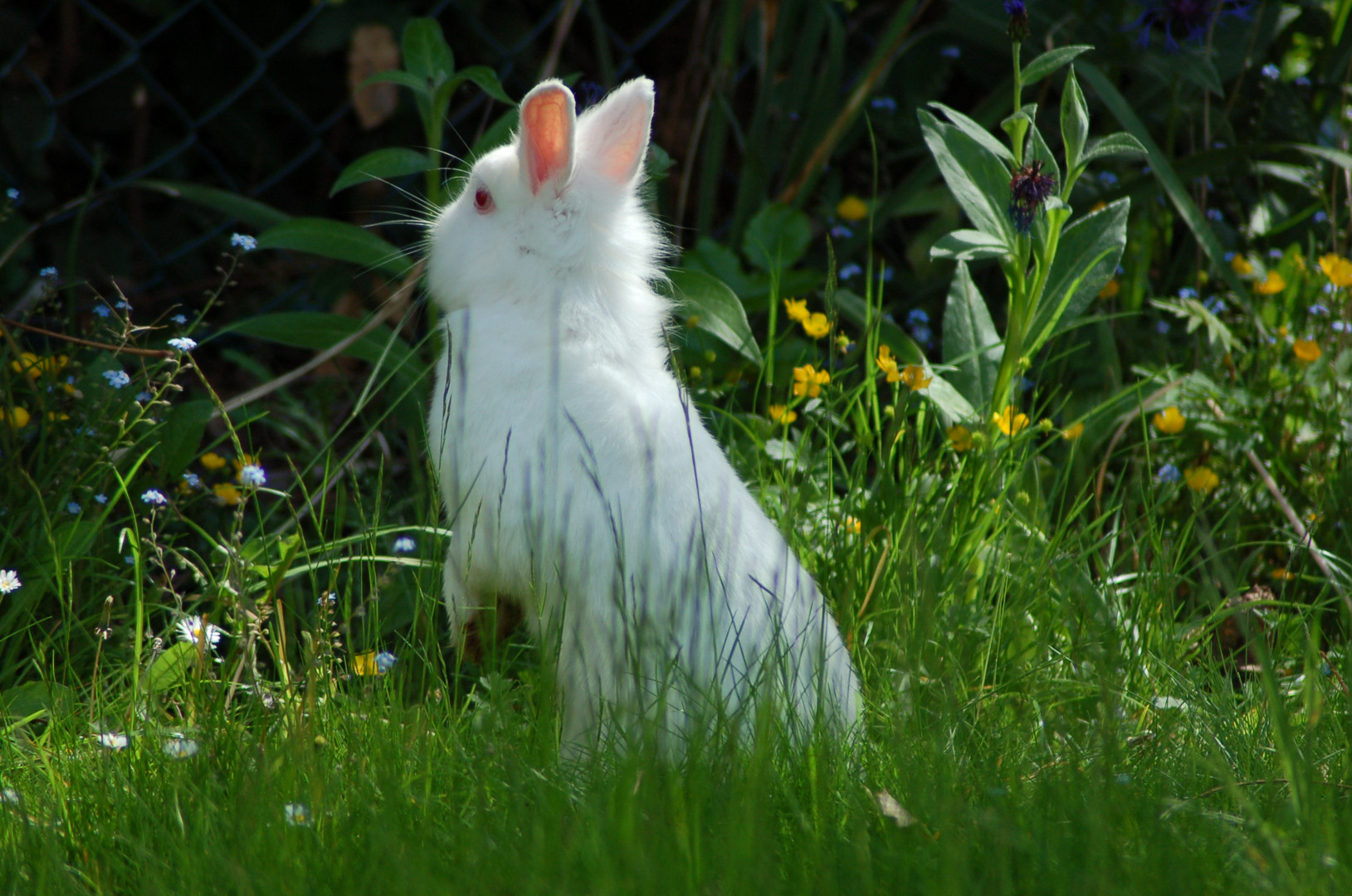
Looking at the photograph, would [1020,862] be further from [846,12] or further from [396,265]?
[846,12]

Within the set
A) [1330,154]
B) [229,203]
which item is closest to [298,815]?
[229,203]

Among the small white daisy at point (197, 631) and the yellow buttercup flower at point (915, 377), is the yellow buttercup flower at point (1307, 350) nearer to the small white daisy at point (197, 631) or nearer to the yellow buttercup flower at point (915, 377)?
the yellow buttercup flower at point (915, 377)

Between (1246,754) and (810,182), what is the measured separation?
6.98 ft

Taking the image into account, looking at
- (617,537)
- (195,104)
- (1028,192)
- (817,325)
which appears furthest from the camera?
(195,104)

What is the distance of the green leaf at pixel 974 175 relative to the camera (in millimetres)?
2391

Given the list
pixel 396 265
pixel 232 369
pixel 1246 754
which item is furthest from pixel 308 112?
pixel 1246 754

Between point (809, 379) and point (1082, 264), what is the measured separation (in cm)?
59

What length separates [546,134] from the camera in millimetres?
2176

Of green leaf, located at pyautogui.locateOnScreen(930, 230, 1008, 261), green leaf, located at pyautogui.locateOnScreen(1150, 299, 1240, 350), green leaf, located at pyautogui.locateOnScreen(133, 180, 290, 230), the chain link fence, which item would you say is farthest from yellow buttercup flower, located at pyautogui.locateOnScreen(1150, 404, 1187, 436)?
green leaf, located at pyautogui.locateOnScreen(133, 180, 290, 230)

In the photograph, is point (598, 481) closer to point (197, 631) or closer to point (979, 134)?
point (197, 631)

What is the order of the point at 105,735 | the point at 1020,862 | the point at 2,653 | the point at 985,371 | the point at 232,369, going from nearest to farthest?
the point at 1020,862, the point at 105,735, the point at 2,653, the point at 985,371, the point at 232,369

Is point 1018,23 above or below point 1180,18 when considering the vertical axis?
below

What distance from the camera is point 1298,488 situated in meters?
2.87

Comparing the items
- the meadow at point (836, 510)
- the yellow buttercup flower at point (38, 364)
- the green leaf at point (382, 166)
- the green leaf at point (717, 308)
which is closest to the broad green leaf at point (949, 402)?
the meadow at point (836, 510)
